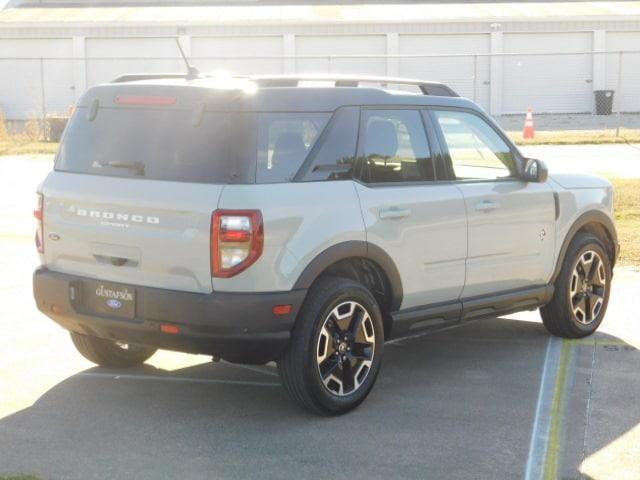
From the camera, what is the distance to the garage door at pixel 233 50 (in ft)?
130

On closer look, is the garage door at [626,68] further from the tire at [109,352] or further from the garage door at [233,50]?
the tire at [109,352]

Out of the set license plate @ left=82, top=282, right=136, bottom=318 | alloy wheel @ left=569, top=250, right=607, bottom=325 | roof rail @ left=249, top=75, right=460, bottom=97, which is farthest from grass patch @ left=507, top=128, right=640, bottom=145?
license plate @ left=82, top=282, right=136, bottom=318

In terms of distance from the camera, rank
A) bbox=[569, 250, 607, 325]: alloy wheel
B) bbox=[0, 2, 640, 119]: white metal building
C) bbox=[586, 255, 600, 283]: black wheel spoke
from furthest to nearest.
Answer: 1. bbox=[0, 2, 640, 119]: white metal building
2. bbox=[586, 255, 600, 283]: black wheel spoke
3. bbox=[569, 250, 607, 325]: alloy wheel

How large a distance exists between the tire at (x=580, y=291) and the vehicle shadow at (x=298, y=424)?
346 millimetres

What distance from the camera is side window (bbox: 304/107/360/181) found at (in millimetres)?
6109

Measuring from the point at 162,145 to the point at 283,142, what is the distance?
2.08 ft

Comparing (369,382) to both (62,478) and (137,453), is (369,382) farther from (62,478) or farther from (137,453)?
(62,478)

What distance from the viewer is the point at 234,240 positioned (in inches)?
222

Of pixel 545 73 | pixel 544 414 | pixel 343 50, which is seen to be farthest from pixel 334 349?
pixel 545 73

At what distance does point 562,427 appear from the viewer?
5965 millimetres

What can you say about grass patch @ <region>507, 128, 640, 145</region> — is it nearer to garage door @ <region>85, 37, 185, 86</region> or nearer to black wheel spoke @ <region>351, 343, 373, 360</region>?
garage door @ <region>85, 37, 185, 86</region>

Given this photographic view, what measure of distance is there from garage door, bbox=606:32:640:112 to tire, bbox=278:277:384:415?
36.0 metres

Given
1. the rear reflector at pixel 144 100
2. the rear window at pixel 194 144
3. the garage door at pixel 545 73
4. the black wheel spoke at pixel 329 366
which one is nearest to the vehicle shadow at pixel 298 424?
the black wheel spoke at pixel 329 366

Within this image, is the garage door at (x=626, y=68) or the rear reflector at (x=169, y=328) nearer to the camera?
the rear reflector at (x=169, y=328)
